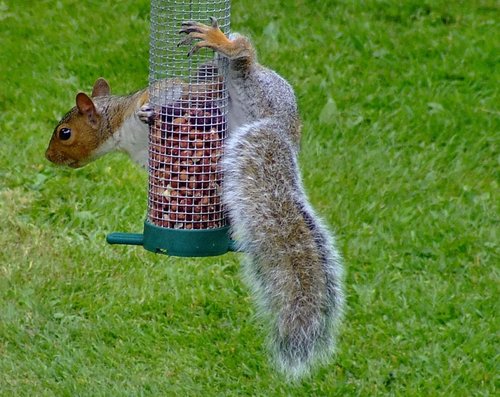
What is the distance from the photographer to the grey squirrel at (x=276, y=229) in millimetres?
2828

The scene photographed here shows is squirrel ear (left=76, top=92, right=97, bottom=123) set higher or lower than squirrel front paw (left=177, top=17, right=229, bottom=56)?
lower

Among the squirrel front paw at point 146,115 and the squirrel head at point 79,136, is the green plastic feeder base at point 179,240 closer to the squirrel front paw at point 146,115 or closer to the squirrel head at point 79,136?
the squirrel front paw at point 146,115

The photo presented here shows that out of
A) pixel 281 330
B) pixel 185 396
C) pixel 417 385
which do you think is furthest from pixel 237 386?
pixel 281 330

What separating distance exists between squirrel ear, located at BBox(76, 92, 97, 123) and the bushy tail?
0.59 m

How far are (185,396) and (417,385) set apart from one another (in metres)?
0.73

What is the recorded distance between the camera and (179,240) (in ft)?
9.66

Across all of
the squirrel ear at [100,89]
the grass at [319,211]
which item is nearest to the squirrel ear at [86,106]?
the squirrel ear at [100,89]

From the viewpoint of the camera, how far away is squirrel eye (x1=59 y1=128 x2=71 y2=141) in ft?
11.4

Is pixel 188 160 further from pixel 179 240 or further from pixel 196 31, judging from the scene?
pixel 196 31

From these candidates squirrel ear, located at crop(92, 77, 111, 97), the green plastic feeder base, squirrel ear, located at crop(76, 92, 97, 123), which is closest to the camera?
the green plastic feeder base

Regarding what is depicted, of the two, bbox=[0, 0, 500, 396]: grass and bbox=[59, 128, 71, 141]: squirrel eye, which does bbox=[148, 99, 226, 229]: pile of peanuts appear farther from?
bbox=[0, 0, 500, 396]: grass

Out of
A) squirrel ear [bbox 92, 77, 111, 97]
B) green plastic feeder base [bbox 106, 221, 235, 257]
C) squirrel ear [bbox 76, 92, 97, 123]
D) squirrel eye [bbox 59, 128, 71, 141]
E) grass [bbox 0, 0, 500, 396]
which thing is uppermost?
squirrel ear [bbox 76, 92, 97, 123]

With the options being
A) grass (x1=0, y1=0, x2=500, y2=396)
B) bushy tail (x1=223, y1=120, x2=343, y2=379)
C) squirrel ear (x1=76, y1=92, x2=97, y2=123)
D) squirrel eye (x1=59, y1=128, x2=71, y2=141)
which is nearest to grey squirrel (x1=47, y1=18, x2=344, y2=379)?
bushy tail (x1=223, y1=120, x2=343, y2=379)

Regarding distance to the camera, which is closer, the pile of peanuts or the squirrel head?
the pile of peanuts
